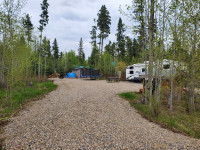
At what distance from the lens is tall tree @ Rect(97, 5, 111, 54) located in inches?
873

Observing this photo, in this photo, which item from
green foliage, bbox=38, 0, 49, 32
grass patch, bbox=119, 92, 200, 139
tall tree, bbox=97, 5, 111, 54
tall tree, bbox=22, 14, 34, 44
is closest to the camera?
grass patch, bbox=119, 92, 200, 139

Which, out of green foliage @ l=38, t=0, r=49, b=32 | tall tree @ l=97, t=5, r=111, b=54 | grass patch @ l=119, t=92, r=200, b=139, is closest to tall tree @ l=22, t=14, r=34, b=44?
green foliage @ l=38, t=0, r=49, b=32

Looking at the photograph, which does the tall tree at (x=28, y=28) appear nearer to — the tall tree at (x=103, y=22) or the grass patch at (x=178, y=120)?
the grass patch at (x=178, y=120)

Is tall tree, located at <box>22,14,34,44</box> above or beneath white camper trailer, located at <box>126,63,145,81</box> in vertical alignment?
above

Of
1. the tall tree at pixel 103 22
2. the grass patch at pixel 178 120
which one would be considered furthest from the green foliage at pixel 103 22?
the grass patch at pixel 178 120

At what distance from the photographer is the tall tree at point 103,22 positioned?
22172 millimetres

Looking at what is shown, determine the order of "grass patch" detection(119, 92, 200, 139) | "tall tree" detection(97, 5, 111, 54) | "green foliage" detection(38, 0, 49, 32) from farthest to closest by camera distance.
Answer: "tall tree" detection(97, 5, 111, 54)
"green foliage" detection(38, 0, 49, 32)
"grass patch" detection(119, 92, 200, 139)

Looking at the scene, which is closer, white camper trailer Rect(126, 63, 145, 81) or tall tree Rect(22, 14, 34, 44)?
tall tree Rect(22, 14, 34, 44)

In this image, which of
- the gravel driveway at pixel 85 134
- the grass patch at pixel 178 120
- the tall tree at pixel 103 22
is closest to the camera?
the gravel driveway at pixel 85 134

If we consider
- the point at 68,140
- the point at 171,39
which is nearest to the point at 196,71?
the point at 171,39

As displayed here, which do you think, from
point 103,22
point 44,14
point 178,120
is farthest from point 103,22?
point 178,120

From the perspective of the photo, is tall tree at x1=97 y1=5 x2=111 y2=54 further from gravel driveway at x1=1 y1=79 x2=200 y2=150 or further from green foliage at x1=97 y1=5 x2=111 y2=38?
gravel driveway at x1=1 y1=79 x2=200 y2=150

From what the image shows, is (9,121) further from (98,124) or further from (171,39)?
(171,39)

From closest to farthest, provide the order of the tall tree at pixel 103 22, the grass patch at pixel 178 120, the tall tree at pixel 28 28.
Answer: the grass patch at pixel 178 120, the tall tree at pixel 28 28, the tall tree at pixel 103 22
